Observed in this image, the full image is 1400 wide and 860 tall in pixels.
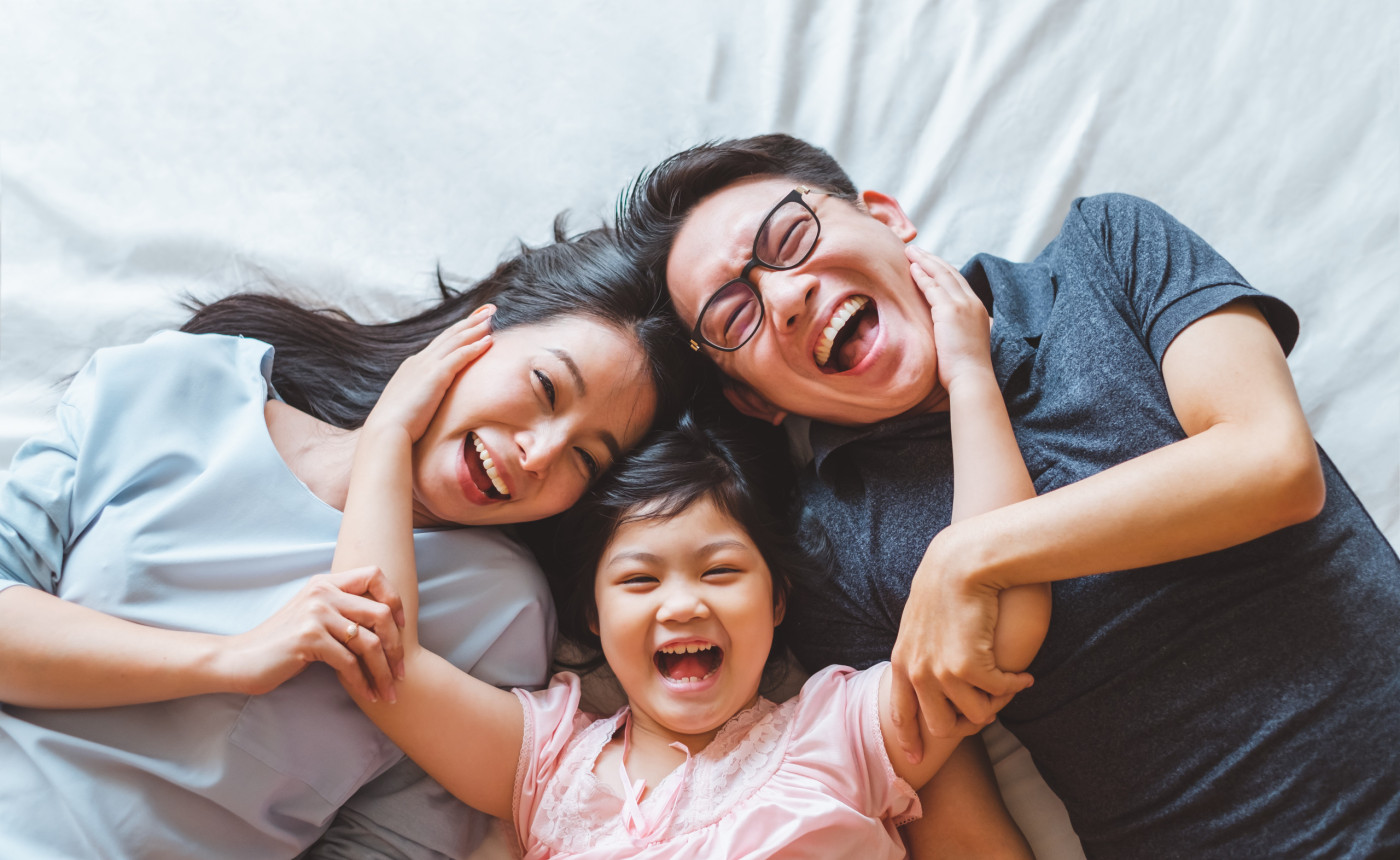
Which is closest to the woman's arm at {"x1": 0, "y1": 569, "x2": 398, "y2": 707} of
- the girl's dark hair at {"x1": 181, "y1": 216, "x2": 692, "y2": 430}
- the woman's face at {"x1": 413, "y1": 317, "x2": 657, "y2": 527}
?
the woman's face at {"x1": 413, "y1": 317, "x2": 657, "y2": 527}

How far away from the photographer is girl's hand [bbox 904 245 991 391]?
1.43 meters

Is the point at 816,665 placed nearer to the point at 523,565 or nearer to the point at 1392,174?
the point at 523,565

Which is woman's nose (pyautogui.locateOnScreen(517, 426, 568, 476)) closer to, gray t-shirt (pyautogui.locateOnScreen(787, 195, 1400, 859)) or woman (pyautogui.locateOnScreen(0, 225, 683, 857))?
woman (pyautogui.locateOnScreen(0, 225, 683, 857))

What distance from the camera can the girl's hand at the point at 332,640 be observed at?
Answer: 1.27m

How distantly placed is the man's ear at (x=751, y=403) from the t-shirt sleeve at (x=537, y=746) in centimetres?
56

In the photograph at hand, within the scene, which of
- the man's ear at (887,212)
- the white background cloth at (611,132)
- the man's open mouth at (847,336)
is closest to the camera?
the man's open mouth at (847,336)

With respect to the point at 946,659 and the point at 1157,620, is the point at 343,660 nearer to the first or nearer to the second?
the point at 946,659

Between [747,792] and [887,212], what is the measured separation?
96cm

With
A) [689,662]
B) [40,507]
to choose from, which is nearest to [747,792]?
[689,662]

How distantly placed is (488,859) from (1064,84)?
1.74 metres

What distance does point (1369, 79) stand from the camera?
1813 millimetres

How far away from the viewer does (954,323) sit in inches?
57.2

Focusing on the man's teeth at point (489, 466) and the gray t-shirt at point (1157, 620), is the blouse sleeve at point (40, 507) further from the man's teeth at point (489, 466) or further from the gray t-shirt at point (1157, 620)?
the gray t-shirt at point (1157, 620)

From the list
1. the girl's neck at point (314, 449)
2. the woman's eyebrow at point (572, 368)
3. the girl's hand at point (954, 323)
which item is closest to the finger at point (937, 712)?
the girl's hand at point (954, 323)
